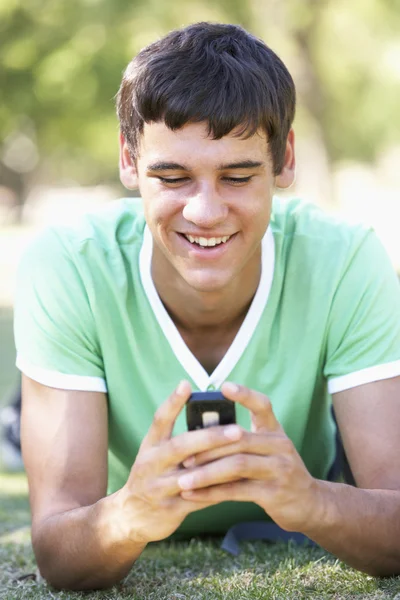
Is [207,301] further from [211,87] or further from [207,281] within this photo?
[211,87]

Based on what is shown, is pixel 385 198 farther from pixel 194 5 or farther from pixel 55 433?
pixel 55 433

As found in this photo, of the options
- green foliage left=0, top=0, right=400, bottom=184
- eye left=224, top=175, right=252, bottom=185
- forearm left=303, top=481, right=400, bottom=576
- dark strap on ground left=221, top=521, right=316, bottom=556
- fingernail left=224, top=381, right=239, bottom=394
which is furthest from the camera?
green foliage left=0, top=0, right=400, bottom=184

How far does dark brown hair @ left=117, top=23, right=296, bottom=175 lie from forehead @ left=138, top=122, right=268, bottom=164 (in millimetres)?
20

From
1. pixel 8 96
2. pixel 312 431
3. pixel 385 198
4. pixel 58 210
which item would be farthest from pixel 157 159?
pixel 58 210

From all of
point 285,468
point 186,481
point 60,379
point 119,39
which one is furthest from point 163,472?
point 119,39

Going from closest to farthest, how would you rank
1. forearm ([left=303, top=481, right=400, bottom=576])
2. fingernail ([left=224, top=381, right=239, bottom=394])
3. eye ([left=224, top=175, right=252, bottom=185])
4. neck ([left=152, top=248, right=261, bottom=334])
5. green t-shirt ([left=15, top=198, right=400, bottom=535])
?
fingernail ([left=224, top=381, right=239, bottom=394]), forearm ([left=303, top=481, right=400, bottom=576]), eye ([left=224, top=175, right=252, bottom=185]), green t-shirt ([left=15, top=198, right=400, bottom=535]), neck ([left=152, top=248, right=261, bottom=334])

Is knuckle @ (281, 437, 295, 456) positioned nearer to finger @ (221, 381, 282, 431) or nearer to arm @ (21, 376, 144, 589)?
finger @ (221, 381, 282, 431)

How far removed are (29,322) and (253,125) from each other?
2.95 feet

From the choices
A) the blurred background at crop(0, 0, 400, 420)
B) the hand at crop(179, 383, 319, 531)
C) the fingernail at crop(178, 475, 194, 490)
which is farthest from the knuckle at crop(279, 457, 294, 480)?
the blurred background at crop(0, 0, 400, 420)

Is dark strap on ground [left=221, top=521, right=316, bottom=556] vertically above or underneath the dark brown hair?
underneath

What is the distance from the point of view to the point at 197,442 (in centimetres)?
233

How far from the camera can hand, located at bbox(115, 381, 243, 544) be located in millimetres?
2338

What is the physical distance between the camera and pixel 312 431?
11.6 ft

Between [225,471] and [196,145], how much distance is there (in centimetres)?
100
